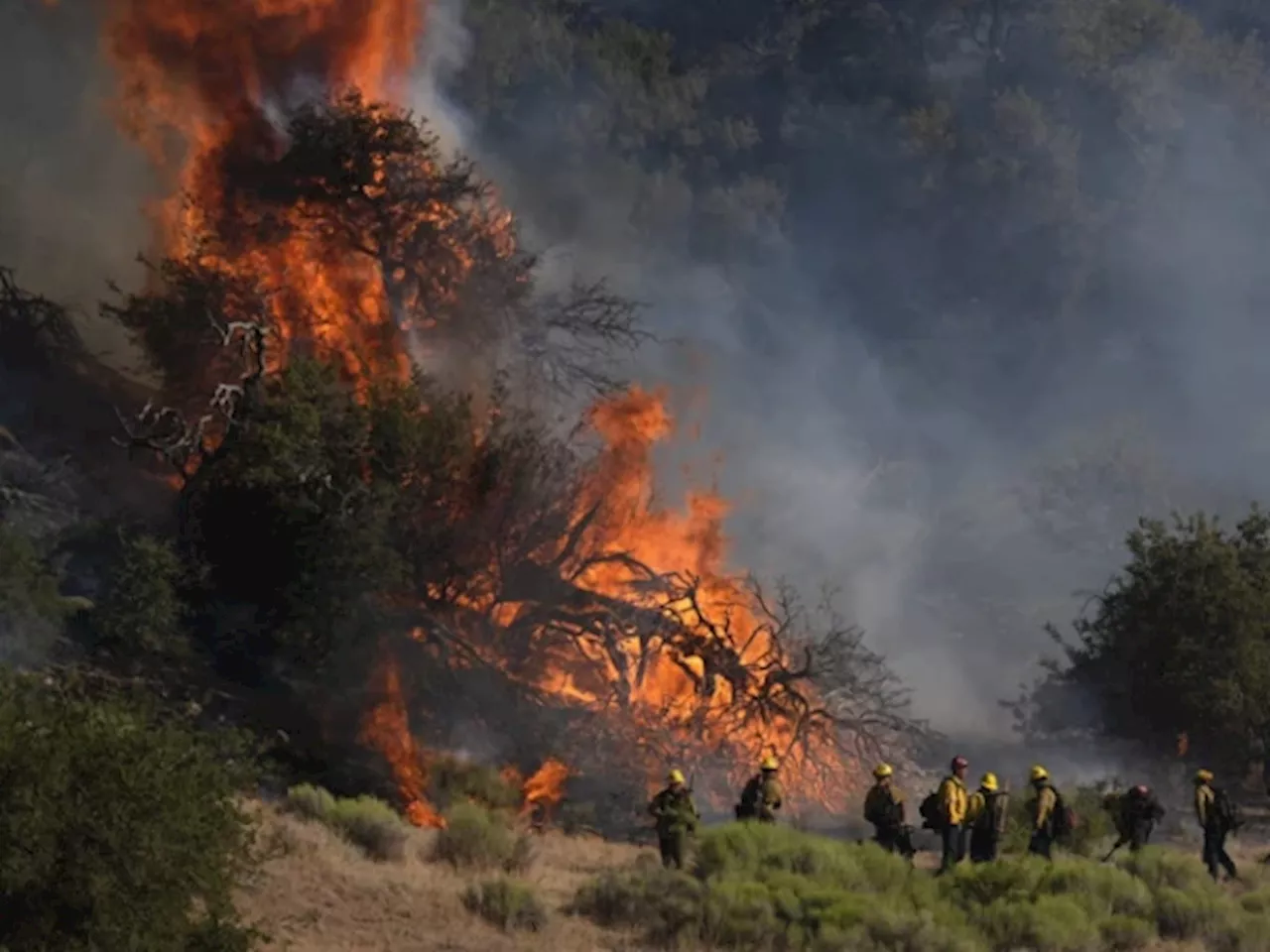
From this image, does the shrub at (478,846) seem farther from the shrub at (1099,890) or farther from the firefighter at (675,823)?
the shrub at (1099,890)

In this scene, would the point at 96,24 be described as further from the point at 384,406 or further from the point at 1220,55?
the point at 1220,55

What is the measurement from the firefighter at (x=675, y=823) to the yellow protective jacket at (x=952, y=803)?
9.71 feet

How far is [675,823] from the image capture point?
1808 centimetres

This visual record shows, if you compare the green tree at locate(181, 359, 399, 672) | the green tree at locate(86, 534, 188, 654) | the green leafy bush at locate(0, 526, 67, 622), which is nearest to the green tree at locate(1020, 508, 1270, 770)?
the green tree at locate(181, 359, 399, 672)

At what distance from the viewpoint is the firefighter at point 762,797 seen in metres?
19.6

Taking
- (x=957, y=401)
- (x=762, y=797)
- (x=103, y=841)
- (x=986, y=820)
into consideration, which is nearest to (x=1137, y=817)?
(x=986, y=820)

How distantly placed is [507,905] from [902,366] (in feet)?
161

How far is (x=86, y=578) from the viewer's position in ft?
79.7

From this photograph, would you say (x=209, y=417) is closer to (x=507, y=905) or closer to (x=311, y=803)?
(x=311, y=803)

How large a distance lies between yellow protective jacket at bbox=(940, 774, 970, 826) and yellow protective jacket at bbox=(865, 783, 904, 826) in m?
0.71

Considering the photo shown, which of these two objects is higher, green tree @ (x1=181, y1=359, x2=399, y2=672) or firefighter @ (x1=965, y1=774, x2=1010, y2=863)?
green tree @ (x1=181, y1=359, x2=399, y2=672)

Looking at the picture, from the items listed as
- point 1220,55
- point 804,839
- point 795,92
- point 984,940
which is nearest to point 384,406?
point 804,839

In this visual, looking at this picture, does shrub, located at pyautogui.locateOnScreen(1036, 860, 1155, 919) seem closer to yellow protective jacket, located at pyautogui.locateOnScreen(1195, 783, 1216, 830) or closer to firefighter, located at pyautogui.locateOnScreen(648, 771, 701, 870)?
yellow protective jacket, located at pyautogui.locateOnScreen(1195, 783, 1216, 830)

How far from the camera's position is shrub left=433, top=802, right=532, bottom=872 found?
17.7 m
